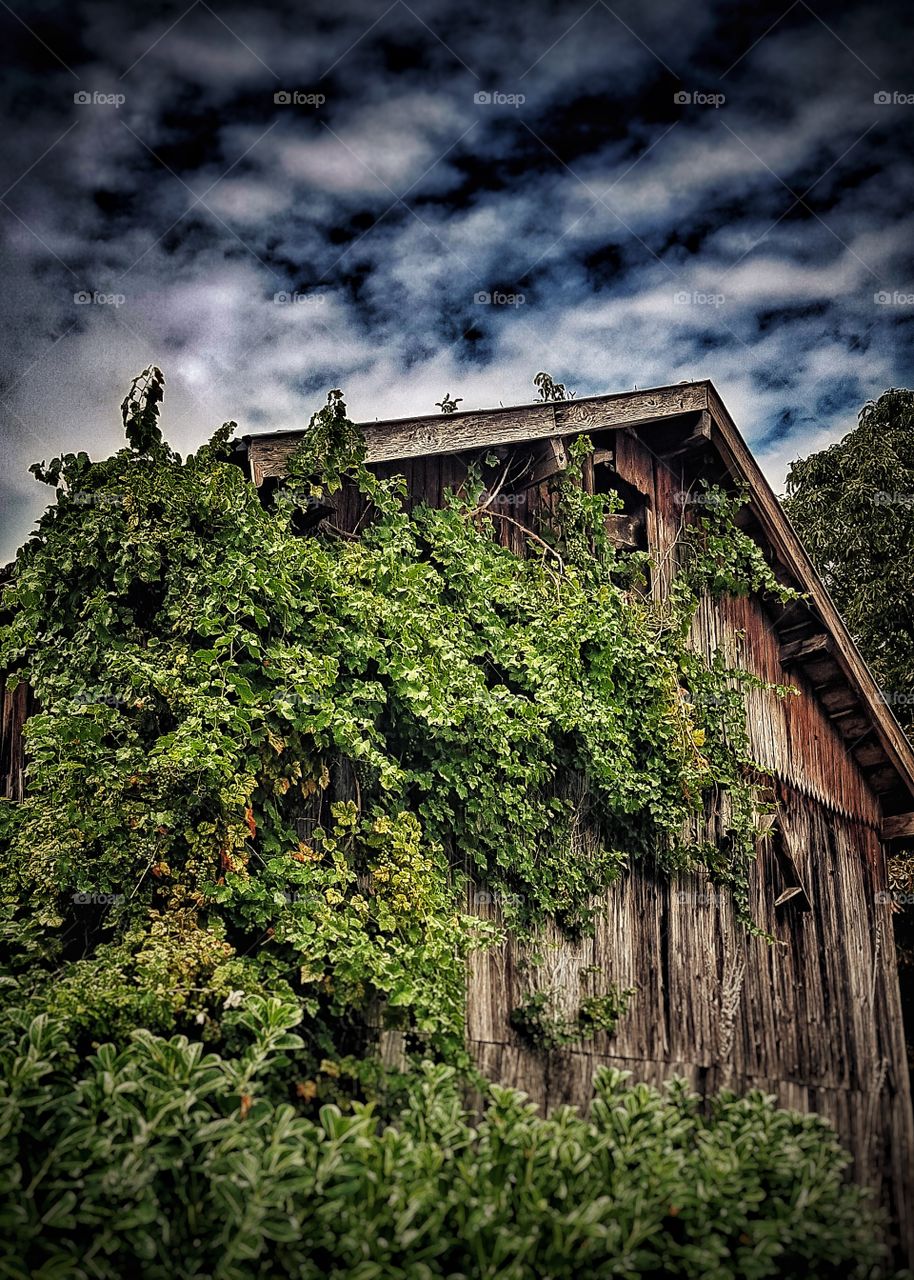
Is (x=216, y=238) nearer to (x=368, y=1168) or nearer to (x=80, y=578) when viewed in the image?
(x=80, y=578)

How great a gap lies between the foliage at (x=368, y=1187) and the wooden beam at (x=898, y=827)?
748 cm

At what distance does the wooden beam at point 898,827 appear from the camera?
11281mm

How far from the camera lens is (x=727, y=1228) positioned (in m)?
3.93

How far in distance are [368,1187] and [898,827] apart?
939 centimetres

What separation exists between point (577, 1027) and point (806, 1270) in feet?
8.81

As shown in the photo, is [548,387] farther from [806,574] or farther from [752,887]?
[752,887]

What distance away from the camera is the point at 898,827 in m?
11.4

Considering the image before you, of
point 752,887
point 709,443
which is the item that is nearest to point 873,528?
point 709,443

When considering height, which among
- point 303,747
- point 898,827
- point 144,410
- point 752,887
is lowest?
point 752,887

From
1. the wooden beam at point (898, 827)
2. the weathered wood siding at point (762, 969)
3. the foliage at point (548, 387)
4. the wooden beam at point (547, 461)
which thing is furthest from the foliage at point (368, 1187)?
the wooden beam at point (898, 827)

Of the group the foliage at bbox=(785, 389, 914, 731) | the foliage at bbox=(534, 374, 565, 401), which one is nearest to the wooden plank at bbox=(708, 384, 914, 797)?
the foliage at bbox=(534, 374, 565, 401)

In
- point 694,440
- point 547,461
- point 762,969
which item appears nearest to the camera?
point 547,461

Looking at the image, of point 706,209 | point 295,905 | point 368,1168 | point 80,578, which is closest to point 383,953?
point 295,905

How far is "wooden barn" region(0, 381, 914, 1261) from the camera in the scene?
676 centimetres
